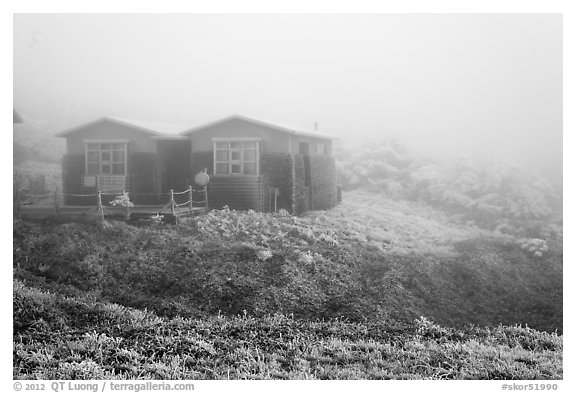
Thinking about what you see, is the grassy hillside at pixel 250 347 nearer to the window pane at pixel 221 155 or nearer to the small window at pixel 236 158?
the small window at pixel 236 158

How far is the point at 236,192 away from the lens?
1291cm

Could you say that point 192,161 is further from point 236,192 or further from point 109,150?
point 109,150

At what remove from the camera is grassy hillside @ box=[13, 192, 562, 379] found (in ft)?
26.8

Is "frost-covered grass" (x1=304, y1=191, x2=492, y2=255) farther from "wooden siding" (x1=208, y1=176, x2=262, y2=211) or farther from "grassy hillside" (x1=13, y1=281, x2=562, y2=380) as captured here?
"grassy hillside" (x1=13, y1=281, x2=562, y2=380)

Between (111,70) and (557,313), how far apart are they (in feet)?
34.5

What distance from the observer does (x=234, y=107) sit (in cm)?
1223

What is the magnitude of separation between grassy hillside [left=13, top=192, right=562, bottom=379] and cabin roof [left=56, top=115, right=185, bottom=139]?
262cm

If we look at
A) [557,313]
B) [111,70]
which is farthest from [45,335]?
[557,313]

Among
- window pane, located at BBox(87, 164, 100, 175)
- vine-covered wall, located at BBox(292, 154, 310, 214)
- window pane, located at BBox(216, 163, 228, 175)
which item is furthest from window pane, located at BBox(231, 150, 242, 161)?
window pane, located at BBox(87, 164, 100, 175)

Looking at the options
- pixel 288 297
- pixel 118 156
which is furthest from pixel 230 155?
A: pixel 288 297

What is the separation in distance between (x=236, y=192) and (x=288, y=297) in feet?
13.5

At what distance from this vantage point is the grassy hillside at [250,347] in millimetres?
7957
